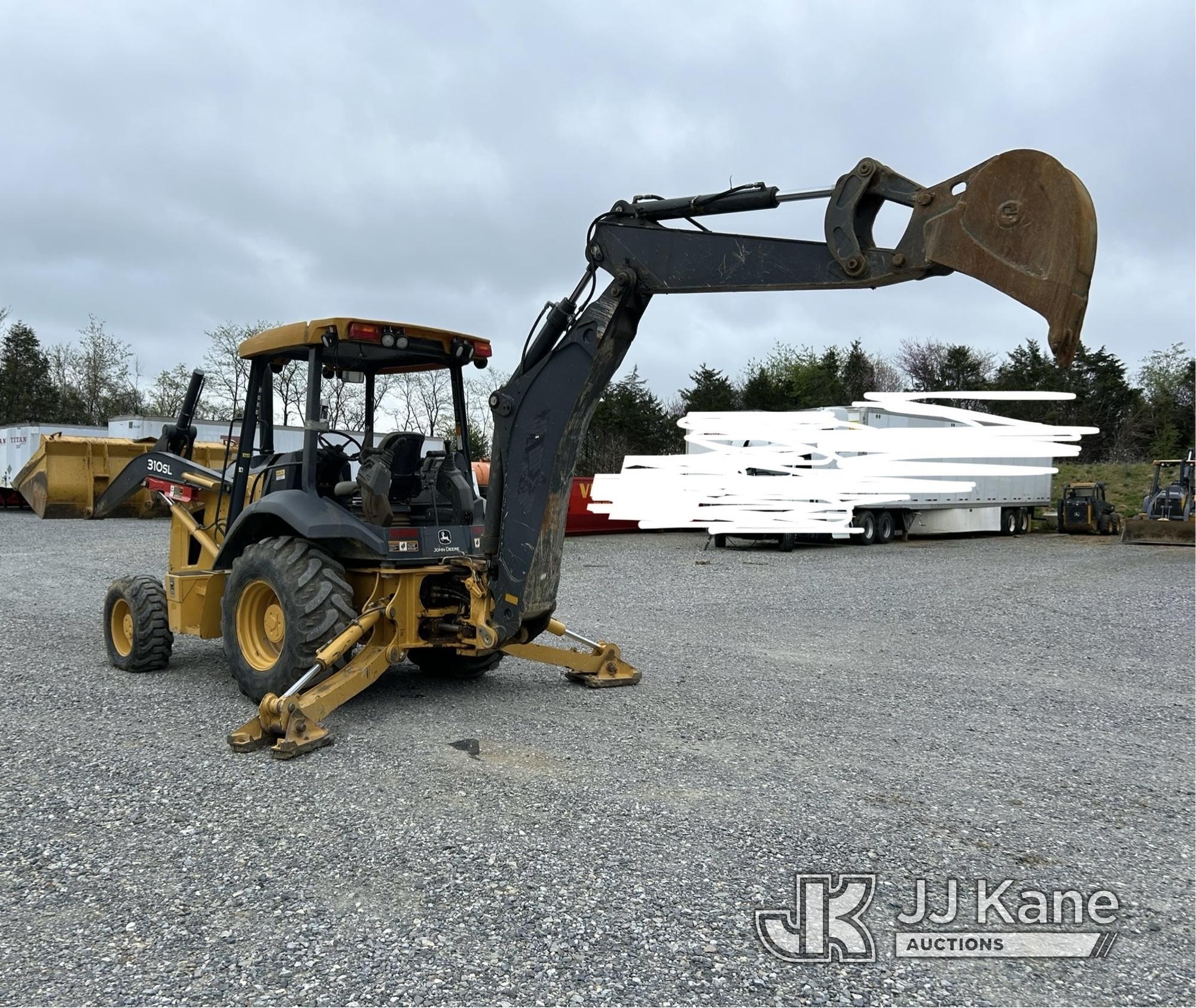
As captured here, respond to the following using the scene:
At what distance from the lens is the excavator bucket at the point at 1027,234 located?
4066 mm

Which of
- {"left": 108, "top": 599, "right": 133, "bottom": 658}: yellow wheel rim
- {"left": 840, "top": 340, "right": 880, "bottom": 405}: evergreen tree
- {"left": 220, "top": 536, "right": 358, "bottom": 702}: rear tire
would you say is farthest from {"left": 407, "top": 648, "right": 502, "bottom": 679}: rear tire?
{"left": 840, "top": 340, "right": 880, "bottom": 405}: evergreen tree

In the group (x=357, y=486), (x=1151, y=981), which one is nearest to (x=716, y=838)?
(x=1151, y=981)

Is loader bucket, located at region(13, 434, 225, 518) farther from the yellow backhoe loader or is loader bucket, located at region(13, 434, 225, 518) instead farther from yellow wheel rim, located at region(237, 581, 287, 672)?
the yellow backhoe loader

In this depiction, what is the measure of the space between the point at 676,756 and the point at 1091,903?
2.39 m

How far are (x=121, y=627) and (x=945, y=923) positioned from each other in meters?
7.03

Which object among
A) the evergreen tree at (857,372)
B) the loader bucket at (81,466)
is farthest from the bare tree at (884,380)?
the loader bucket at (81,466)

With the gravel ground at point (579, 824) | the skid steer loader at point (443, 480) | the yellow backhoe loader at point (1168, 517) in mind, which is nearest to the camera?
the gravel ground at point (579, 824)

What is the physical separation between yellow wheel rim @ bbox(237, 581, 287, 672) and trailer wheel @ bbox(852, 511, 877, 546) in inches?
714

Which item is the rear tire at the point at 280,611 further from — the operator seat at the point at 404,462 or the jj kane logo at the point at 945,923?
the jj kane logo at the point at 945,923

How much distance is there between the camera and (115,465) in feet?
78.2

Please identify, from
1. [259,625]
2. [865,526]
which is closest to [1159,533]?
[865,526]

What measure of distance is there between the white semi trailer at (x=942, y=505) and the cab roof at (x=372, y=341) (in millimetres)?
15326

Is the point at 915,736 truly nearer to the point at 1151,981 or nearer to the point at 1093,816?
the point at 1093,816

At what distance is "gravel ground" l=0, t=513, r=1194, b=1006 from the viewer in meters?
3.39
